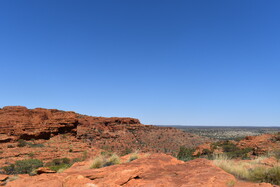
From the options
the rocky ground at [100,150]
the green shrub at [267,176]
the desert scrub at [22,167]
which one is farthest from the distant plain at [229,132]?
the desert scrub at [22,167]

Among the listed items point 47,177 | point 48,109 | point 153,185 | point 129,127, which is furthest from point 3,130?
point 153,185

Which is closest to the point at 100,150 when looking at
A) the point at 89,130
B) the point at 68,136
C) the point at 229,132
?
the point at 68,136

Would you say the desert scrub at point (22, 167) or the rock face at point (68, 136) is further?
the rock face at point (68, 136)

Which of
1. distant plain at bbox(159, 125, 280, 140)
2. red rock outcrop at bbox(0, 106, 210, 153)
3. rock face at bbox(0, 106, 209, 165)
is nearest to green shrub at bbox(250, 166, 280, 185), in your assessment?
rock face at bbox(0, 106, 209, 165)

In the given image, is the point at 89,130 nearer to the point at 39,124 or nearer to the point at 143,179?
the point at 39,124

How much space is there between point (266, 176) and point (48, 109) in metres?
44.1

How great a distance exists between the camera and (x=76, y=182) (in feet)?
13.0

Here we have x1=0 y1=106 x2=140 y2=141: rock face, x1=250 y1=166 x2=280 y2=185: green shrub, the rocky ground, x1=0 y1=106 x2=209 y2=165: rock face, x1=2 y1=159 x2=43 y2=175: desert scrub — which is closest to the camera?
the rocky ground

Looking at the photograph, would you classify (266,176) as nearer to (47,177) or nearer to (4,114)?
(47,177)

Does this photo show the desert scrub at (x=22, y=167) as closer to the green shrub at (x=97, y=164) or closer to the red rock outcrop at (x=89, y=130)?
the green shrub at (x=97, y=164)

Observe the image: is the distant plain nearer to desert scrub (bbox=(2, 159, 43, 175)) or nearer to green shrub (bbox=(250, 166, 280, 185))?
green shrub (bbox=(250, 166, 280, 185))

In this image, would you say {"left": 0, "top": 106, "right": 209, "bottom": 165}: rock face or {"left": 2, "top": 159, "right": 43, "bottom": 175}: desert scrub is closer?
{"left": 2, "top": 159, "right": 43, "bottom": 175}: desert scrub

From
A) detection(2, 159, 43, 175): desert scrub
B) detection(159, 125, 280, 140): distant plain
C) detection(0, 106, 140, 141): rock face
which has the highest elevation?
detection(0, 106, 140, 141): rock face

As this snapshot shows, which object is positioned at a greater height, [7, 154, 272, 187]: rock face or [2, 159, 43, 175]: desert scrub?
[7, 154, 272, 187]: rock face
